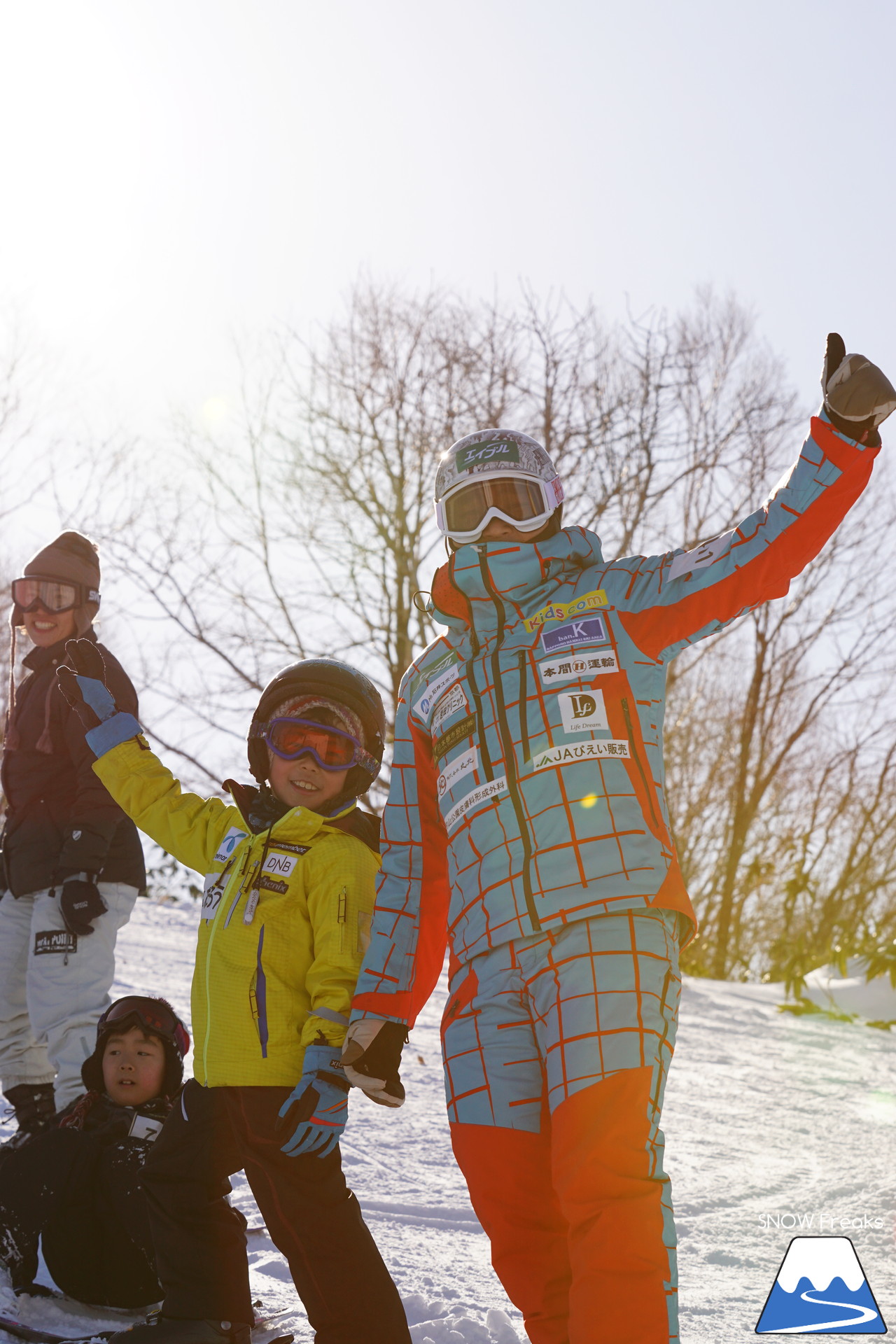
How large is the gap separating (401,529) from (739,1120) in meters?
7.78

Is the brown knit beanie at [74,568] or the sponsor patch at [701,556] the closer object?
the sponsor patch at [701,556]

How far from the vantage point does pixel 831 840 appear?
60.3ft

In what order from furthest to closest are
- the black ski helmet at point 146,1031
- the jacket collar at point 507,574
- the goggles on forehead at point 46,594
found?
the goggles on forehead at point 46,594, the black ski helmet at point 146,1031, the jacket collar at point 507,574

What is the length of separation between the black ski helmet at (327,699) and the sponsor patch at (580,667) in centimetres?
66

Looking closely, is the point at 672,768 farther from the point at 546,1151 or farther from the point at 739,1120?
the point at 546,1151

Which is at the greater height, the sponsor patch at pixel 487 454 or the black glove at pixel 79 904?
the sponsor patch at pixel 487 454

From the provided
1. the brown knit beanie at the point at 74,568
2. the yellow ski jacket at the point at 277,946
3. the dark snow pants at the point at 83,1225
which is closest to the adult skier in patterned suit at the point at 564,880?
the yellow ski jacket at the point at 277,946

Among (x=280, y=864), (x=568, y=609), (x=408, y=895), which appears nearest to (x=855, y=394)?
(x=568, y=609)

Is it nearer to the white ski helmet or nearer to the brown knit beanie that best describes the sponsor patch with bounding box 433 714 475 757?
the white ski helmet

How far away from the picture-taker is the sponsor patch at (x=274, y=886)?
2393 mm

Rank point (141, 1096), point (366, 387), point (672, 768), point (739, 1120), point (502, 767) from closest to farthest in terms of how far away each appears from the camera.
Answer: point (502, 767) < point (141, 1096) < point (739, 1120) < point (366, 387) < point (672, 768)

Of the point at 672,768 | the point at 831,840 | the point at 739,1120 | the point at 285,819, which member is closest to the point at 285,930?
the point at 285,819

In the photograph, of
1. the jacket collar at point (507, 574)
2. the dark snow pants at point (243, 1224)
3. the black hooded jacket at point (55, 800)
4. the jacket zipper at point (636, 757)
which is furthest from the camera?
the black hooded jacket at point (55, 800)

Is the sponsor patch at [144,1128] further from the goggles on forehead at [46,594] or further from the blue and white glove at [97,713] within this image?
the goggles on forehead at [46,594]
